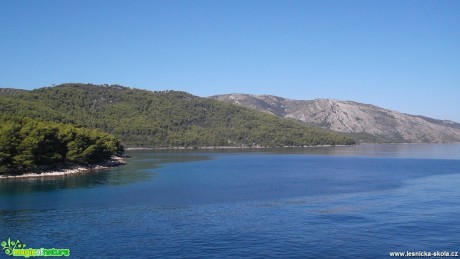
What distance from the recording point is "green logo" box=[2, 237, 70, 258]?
121ft

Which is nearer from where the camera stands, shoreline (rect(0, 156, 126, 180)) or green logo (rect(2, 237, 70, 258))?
green logo (rect(2, 237, 70, 258))

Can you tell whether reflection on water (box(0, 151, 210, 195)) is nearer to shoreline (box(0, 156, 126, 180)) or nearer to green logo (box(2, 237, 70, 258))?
shoreline (box(0, 156, 126, 180))

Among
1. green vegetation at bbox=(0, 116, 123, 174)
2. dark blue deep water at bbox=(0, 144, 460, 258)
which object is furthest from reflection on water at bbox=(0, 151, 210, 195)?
green vegetation at bbox=(0, 116, 123, 174)

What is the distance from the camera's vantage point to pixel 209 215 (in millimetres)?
53781

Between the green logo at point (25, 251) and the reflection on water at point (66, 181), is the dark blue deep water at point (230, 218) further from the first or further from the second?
the green logo at point (25, 251)

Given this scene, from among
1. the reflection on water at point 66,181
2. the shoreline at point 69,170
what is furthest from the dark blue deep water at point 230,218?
the shoreline at point 69,170

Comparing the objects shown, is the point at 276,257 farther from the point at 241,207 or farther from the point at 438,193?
the point at 438,193

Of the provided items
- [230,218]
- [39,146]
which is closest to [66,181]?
[39,146]

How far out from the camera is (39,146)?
308 ft

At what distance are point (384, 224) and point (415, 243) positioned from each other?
7474mm

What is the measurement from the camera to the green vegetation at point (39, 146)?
8956cm

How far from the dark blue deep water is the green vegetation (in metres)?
6.75

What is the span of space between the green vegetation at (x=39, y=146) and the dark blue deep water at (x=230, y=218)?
6.75 m

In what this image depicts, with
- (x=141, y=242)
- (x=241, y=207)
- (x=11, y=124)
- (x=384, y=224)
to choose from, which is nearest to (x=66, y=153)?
(x=11, y=124)
